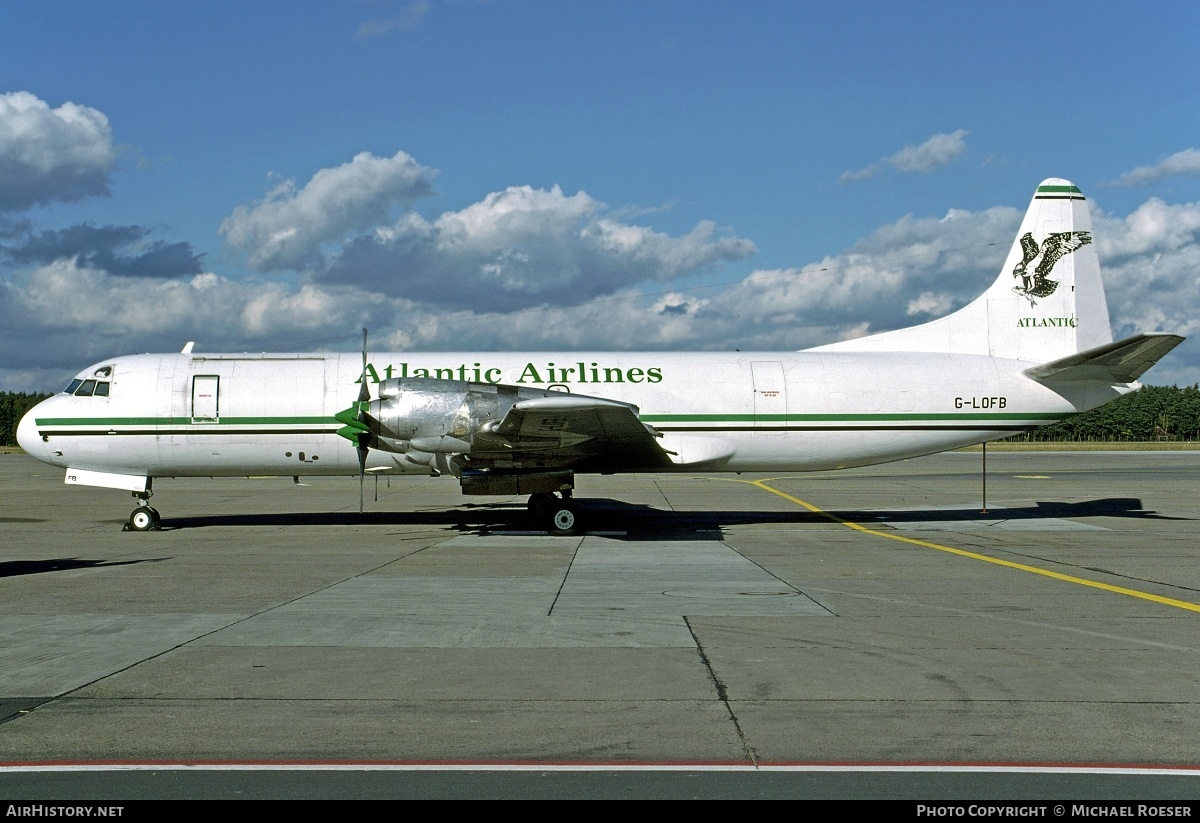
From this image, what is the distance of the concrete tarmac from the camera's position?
6258 mm

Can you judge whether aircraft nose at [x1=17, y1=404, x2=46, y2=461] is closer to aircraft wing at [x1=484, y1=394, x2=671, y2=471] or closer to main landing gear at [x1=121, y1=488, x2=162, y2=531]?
main landing gear at [x1=121, y1=488, x2=162, y2=531]

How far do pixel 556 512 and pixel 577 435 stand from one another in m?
1.93

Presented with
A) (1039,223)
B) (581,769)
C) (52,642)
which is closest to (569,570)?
(52,642)

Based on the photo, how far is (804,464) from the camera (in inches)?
888

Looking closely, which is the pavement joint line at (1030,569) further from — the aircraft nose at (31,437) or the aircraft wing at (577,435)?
the aircraft nose at (31,437)

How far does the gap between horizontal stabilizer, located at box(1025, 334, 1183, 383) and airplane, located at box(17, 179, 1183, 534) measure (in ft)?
0.17

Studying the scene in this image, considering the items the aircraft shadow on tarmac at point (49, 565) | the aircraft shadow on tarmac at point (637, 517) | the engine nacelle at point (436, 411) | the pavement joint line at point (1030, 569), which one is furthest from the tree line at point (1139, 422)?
the aircraft shadow on tarmac at point (49, 565)

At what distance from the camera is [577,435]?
19.7m

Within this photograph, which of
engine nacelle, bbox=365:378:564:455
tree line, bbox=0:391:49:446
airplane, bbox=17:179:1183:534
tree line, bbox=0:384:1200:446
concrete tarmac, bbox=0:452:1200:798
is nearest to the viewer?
concrete tarmac, bbox=0:452:1200:798

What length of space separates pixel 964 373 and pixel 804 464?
4.32 m

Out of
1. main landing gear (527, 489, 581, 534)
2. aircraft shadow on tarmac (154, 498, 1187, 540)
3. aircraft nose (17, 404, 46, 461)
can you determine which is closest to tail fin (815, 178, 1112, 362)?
aircraft shadow on tarmac (154, 498, 1187, 540)

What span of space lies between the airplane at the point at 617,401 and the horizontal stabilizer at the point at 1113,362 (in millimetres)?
51

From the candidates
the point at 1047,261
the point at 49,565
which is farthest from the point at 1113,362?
the point at 49,565

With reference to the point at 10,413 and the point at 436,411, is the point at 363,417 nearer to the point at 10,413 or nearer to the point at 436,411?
the point at 436,411
